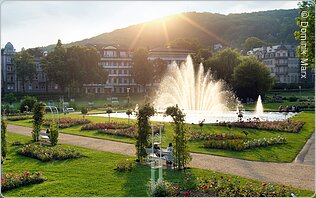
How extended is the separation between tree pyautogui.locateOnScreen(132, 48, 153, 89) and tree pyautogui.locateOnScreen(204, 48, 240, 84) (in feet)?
53.8

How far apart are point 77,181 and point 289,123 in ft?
59.7

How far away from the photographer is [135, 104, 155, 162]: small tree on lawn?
626 inches

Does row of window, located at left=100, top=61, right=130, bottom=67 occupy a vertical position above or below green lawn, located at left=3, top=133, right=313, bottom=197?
above

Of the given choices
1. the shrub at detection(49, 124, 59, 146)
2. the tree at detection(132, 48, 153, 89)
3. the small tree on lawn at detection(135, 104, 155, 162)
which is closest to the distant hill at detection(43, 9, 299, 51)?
the tree at detection(132, 48, 153, 89)

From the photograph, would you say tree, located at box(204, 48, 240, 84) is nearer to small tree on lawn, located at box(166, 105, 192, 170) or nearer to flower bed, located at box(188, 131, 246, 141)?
flower bed, located at box(188, 131, 246, 141)

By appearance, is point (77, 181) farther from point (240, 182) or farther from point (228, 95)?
point (228, 95)

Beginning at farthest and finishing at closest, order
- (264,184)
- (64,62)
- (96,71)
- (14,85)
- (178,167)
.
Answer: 1. (14,85)
2. (96,71)
3. (64,62)
4. (178,167)
5. (264,184)

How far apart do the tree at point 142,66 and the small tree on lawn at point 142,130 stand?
57.5 m

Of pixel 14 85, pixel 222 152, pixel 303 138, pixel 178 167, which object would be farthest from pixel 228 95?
pixel 14 85

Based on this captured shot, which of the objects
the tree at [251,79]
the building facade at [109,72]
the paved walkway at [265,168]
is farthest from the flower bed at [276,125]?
the building facade at [109,72]

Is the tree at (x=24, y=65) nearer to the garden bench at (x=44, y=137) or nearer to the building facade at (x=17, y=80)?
the building facade at (x=17, y=80)

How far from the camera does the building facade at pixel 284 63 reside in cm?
8694

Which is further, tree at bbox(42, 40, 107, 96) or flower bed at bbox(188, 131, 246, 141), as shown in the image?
tree at bbox(42, 40, 107, 96)

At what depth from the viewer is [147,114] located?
16.2 metres
